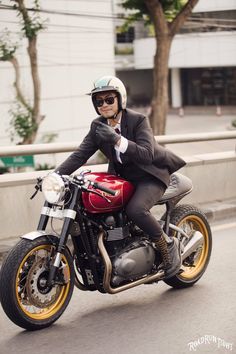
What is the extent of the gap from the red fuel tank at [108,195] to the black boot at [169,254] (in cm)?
44

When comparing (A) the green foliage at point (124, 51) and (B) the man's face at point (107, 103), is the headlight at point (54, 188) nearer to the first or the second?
(B) the man's face at point (107, 103)

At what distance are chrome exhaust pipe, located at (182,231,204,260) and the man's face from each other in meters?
1.41

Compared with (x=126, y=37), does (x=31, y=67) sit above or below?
above

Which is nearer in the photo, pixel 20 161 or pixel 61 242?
pixel 61 242

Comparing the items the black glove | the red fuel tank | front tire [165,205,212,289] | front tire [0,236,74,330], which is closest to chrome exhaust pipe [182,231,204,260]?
front tire [165,205,212,289]

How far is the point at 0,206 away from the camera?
7.46 metres

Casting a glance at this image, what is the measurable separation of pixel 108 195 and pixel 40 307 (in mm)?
922

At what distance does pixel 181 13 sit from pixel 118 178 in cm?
1761

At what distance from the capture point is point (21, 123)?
21781 mm

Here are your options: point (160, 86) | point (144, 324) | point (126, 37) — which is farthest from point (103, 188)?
point (126, 37)

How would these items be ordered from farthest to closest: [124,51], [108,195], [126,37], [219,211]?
[126,37], [124,51], [219,211], [108,195]

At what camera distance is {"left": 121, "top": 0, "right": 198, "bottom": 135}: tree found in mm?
22078

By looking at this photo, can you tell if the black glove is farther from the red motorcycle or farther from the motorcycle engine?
the motorcycle engine

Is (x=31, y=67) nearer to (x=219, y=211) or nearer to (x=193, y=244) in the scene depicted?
(x=219, y=211)
